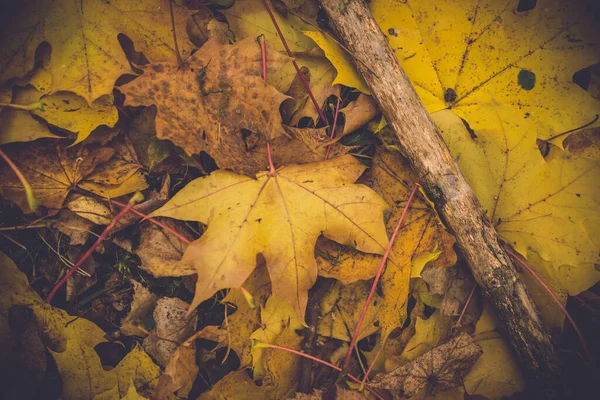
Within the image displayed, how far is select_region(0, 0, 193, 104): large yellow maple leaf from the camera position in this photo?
56.3 inches

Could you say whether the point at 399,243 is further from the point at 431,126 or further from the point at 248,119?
the point at 248,119

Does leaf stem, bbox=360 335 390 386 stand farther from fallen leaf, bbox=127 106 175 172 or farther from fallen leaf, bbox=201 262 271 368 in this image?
fallen leaf, bbox=127 106 175 172

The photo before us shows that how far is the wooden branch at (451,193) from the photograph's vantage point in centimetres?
145

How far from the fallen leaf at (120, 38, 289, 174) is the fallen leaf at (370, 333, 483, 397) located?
1107 mm

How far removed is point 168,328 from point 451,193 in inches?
55.9

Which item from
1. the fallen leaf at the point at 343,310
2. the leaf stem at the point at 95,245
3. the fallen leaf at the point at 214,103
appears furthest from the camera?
the fallen leaf at the point at 343,310

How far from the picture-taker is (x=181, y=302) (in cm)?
165

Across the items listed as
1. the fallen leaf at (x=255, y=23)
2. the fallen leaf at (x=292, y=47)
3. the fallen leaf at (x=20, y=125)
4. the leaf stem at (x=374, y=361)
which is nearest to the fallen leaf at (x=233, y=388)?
the leaf stem at (x=374, y=361)

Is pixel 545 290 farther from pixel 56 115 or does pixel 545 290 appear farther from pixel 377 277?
pixel 56 115

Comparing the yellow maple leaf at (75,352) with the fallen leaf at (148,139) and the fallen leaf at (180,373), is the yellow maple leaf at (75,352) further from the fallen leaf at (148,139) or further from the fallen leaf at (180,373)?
the fallen leaf at (148,139)

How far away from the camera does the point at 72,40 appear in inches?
56.9

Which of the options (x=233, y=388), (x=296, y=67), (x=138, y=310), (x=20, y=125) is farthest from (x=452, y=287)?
(x=20, y=125)

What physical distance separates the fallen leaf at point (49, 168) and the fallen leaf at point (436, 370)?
1634 millimetres

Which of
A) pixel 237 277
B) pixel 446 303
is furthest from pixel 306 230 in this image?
pixel 446 303
